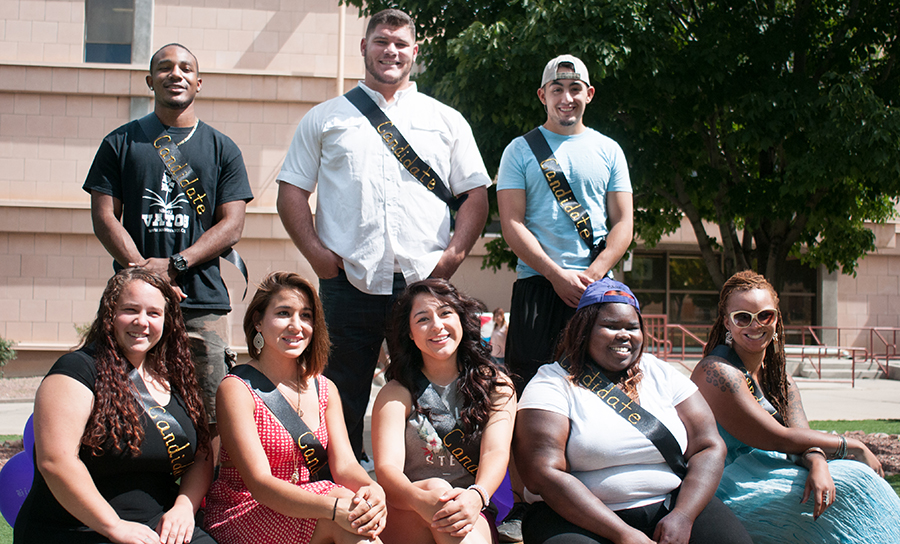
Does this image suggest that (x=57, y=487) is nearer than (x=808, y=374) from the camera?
Yes

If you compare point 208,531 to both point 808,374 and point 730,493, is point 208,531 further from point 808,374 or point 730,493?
point 808,374

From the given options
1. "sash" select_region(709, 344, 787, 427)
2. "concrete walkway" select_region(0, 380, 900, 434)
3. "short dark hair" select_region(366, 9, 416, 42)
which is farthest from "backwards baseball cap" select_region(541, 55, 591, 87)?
"concrete walkway" select_region(0, 380, 900, 434)

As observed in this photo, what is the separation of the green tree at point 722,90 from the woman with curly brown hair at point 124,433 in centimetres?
517

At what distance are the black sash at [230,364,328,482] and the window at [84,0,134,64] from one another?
1408cm

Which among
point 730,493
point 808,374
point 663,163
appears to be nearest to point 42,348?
point 663,163

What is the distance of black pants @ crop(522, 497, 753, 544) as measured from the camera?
2678 mm

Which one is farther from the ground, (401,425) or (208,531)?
(401,425)

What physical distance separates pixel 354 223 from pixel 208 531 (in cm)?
157

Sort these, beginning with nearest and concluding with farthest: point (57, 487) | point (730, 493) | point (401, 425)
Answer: point (57, 487) → point (401, 425) → point (730, 493)

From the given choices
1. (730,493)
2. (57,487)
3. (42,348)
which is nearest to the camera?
(57,487)

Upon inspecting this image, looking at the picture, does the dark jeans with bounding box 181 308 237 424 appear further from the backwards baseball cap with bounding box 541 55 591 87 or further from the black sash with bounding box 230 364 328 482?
the backwards baseball cap with bounding box 541 55 591 87

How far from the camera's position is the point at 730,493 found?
319 centimetres

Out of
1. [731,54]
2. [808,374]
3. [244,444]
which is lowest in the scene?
[808,374]

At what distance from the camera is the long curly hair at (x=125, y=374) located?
259 cm
